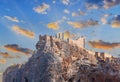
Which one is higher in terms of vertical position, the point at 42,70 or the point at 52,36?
the point at 52,36

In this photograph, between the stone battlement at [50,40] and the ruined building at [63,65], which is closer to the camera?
the ruined building at [63,65]

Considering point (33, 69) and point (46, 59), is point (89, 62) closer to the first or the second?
point (46, 59)

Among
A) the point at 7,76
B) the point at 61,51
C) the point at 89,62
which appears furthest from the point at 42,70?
the point at 7,76

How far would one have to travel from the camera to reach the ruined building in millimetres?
39312

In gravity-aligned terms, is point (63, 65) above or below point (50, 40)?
below

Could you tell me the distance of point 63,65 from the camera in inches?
1752

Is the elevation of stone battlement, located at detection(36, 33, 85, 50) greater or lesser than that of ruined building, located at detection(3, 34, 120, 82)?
greater

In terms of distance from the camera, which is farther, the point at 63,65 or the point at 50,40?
the point at 50,40

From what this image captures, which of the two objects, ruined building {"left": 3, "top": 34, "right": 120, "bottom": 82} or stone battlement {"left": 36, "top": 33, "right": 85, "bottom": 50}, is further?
stone battlement {"left": 36, "top": 33, "right": 85, "bottom": 50}

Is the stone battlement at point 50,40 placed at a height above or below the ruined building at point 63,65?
above

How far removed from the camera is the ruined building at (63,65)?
3931 cm

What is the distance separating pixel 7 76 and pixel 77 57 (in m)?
20.4

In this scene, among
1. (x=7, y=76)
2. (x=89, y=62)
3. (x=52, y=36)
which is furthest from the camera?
(x=7, y=76)

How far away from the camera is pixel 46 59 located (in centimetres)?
A: 4628
